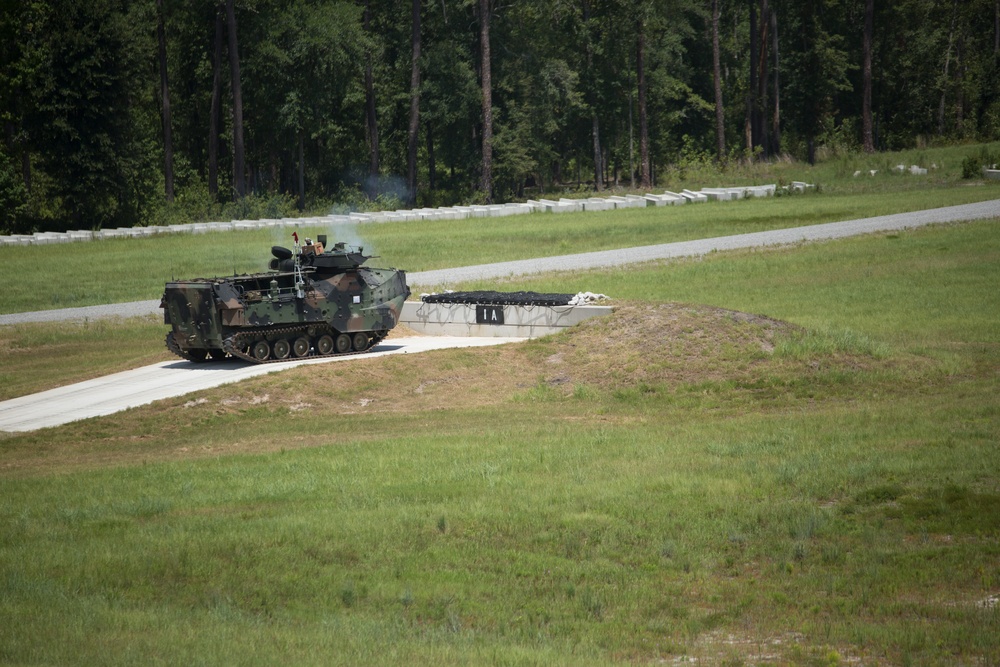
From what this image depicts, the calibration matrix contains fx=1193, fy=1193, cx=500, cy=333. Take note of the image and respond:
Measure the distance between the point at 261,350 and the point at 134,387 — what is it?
2963mm

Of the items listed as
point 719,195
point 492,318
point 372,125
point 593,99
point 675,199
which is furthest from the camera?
point 593,99

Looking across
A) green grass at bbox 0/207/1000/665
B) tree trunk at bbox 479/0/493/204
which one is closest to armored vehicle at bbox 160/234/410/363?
green grass at bbox 0/207/1000/665

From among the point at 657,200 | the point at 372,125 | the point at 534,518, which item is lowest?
the point at 534,518

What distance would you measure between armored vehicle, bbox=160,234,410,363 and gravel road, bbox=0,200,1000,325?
8762mm

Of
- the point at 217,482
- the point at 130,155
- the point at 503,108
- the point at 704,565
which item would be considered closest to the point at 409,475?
the point at 217,482

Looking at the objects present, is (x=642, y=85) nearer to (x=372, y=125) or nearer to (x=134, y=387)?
(x=372, y=125)

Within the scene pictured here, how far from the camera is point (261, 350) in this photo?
25.3 meters

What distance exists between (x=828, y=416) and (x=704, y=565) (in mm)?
7193

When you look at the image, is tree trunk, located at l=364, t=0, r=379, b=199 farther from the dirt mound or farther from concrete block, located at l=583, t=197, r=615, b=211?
the dirt mound

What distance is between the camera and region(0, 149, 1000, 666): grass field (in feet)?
32.1

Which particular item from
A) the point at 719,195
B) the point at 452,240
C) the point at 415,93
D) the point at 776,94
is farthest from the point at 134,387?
the point at 776,94

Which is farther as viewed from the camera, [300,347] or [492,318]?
[492,318]

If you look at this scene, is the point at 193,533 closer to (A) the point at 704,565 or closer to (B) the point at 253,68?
(A) the point at 704,565

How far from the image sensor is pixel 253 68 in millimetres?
67875
